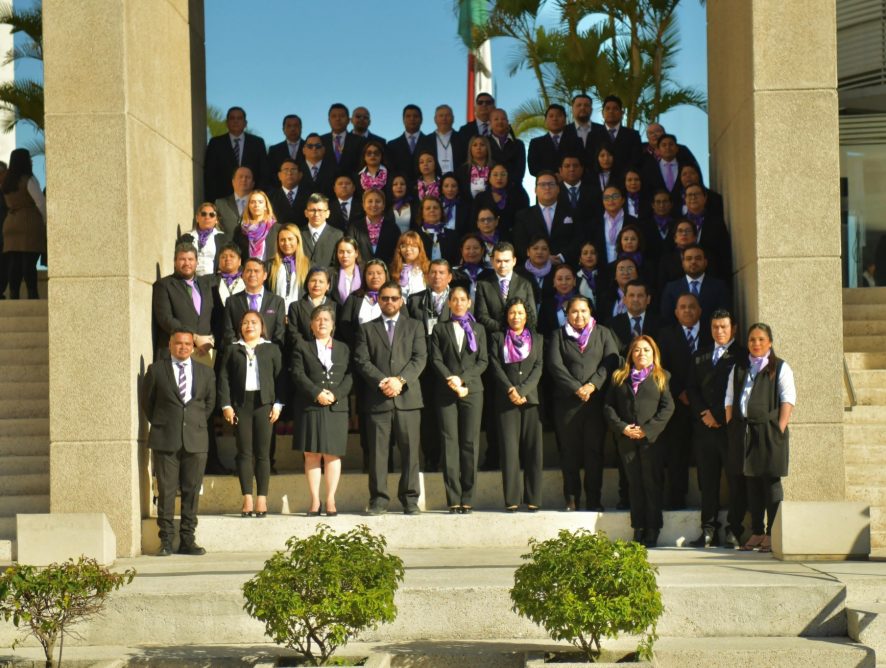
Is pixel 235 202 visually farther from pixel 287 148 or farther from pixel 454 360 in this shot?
pixel 454 360

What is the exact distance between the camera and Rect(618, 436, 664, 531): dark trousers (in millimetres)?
12047

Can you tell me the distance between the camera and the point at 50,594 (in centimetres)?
882

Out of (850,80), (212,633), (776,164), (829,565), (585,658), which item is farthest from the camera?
(850,80)

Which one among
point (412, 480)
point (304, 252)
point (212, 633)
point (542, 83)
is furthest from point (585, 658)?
point (542, 83)

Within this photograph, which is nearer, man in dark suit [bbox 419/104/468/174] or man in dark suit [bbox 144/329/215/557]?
man in dark suit [bbox 144/329/215/557]

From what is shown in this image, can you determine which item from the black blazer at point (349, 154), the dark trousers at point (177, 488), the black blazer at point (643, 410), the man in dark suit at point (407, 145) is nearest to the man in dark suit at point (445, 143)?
the man in dark suit at point (407, 145)

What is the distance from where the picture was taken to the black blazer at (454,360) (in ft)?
41.6

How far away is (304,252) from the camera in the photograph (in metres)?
13.6

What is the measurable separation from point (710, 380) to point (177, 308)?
15.5 ft

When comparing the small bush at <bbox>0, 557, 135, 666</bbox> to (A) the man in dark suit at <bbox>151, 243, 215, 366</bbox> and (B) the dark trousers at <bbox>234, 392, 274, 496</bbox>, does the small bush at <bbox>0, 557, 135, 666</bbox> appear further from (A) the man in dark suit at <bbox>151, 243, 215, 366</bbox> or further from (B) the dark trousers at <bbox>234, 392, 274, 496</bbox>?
(A) the man in dark suit at <bbox>151, 243, 215, 366</bbox>

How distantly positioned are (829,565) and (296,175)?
6820 millimetres

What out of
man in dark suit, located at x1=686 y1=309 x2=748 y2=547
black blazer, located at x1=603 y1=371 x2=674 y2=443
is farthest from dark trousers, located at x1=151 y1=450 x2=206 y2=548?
man in dark suit, located at x1=686 y1=309 x2=748 y2=547

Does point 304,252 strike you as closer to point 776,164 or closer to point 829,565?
point 776,164

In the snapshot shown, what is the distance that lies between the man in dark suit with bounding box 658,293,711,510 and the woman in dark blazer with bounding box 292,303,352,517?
2.84 metres
